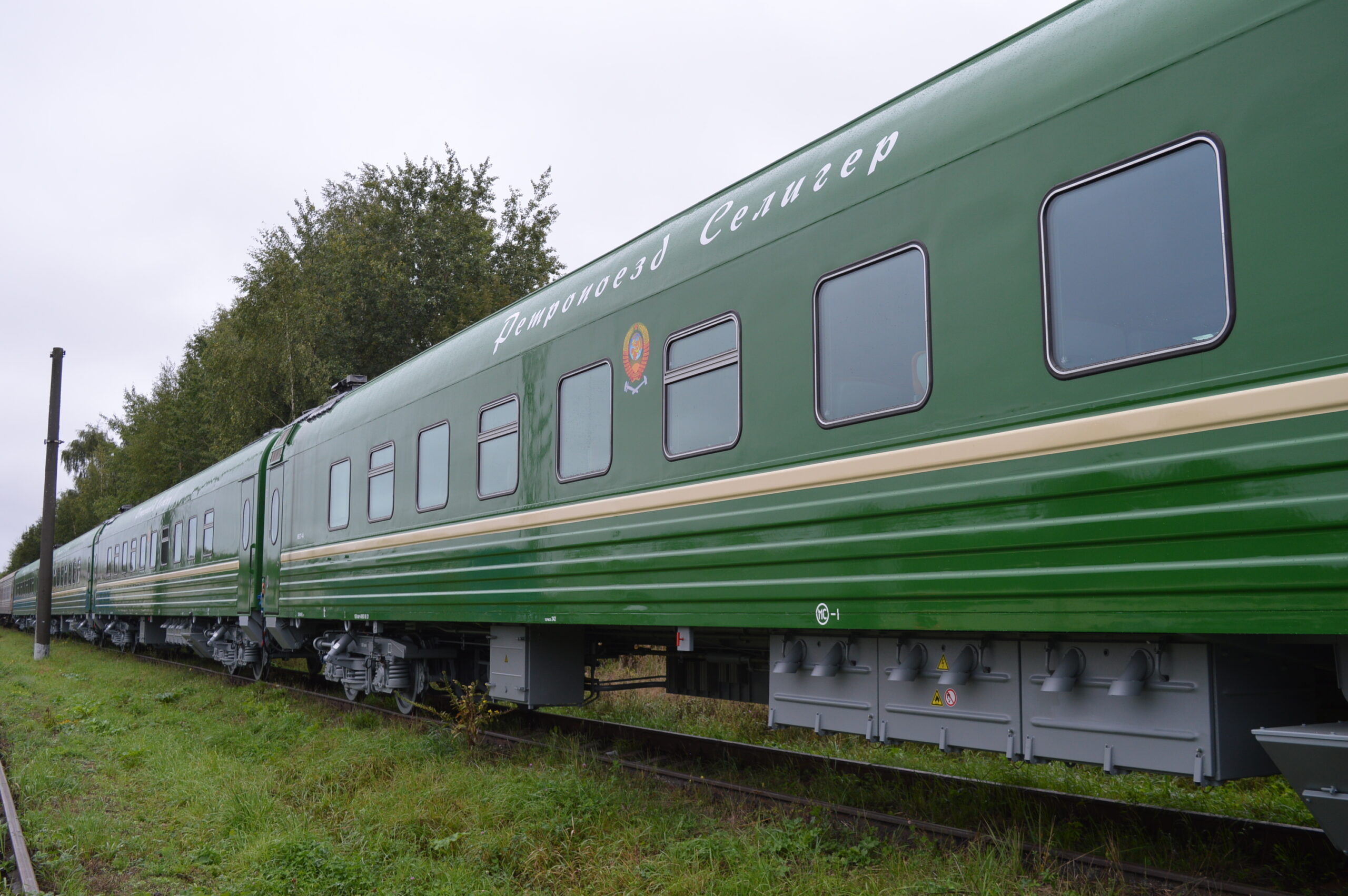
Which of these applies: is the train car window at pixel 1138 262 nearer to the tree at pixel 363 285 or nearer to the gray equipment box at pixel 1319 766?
the gray equipment box at pixel 1319 766

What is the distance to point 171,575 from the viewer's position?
19.6 metres

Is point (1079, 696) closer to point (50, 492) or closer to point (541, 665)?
point (541, 665)

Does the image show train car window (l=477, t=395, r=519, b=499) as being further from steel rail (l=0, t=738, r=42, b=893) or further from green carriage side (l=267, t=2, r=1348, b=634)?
steel rail (l=0, t=738, r=42, b=893)

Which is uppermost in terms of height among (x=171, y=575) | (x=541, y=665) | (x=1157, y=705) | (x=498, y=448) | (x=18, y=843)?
(x=498, y=448)

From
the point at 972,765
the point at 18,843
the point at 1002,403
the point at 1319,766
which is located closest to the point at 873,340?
the point at 1002,403

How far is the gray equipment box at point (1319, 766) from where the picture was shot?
3.21m

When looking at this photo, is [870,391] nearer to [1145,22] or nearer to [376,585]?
[1145,22]

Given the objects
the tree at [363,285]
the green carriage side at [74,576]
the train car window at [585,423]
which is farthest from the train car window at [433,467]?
the green carriage side at [74,576]

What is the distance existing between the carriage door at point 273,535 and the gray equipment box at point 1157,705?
10670mm

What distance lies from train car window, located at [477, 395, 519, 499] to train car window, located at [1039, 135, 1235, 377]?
4743 millimetres

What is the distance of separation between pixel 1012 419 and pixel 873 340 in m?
0.96

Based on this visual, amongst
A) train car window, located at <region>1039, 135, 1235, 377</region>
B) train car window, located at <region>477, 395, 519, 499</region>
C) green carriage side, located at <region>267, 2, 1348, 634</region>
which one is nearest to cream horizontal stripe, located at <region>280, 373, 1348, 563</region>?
green carriage side, located at <region>267, 2, 1348, 634</region>

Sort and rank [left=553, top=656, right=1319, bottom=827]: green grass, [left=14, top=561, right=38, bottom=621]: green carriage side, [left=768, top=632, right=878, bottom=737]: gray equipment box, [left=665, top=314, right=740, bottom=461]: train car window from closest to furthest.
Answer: [left=768, top=632, right=878, bottom=737]: gray equipment box
[left=665, top=314, right=740, bottom=461]: train car window
[left=553, top=656, right=1319, bottom=827]: green grass
[left=14, top=561, right=38, bottom=621]: green carriage side

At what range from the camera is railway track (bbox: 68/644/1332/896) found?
459 centimetres
